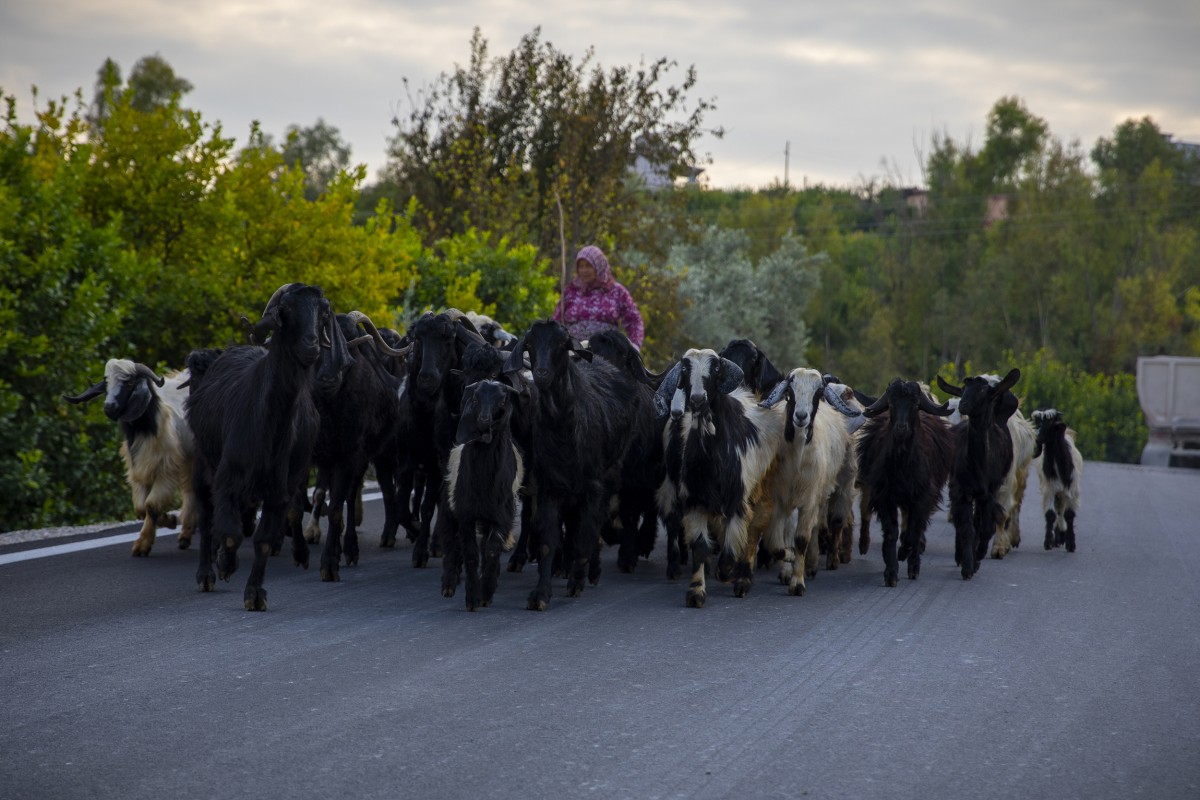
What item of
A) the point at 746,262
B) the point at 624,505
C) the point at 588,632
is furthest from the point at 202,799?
the point at 746,262

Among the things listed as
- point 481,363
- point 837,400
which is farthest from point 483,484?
point 837,400

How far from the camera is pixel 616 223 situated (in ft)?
105

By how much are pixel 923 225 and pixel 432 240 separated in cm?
4748

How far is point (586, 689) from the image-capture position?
688cm

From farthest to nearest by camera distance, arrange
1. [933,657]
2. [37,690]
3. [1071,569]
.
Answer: [1071,569] → [933,657] → [37,690]

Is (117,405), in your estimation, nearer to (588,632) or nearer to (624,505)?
(624,505)

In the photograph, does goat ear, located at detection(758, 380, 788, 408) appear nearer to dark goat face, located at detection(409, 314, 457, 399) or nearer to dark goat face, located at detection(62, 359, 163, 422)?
dark goat face, located at detection(409, 314, 457, 399)

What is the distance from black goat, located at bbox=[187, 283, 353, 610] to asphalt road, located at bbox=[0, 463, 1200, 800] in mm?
433

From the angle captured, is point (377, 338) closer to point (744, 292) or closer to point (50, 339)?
point (50, 339)

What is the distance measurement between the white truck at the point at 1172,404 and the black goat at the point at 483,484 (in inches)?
1229

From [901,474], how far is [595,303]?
3.98 meters

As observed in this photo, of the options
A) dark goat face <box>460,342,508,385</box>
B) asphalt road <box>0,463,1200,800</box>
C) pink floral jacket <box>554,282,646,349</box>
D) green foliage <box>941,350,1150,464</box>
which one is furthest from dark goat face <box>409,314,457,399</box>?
green foliage <box>941,350,1150,464</box>

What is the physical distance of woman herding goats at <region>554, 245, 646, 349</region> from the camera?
13.7m

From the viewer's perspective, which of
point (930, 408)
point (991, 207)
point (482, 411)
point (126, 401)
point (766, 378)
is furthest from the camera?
point (991, 207)
